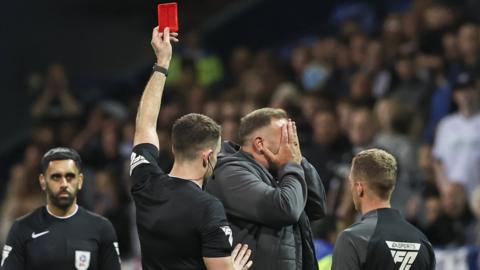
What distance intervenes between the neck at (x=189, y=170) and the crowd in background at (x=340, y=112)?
11.0 ft

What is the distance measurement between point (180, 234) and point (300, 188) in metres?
0.65

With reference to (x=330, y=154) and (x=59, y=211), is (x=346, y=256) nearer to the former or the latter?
(x=59, y=211)

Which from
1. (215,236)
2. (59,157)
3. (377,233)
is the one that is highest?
(59,157)

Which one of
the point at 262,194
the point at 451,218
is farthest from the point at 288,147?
the point at 451,218

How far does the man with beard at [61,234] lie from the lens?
6.30 meters

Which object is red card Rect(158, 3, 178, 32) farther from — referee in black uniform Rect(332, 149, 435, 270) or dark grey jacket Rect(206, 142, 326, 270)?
referee in black uniform Rect(332, 149, 435, 270)

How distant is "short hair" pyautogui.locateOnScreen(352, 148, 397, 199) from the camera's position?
5422mm

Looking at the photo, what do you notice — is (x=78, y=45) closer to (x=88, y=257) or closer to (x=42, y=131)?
(x=42, y=131)

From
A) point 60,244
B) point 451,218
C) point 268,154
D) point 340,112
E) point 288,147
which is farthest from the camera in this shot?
point 340,112

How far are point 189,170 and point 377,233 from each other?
1.05m

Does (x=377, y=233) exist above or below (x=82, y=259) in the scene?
above

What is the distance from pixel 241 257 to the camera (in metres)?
5.08

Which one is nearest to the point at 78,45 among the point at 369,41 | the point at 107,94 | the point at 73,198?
the point at 107,94

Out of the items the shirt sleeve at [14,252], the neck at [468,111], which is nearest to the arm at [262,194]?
the shirt sleeve at [14,252]
